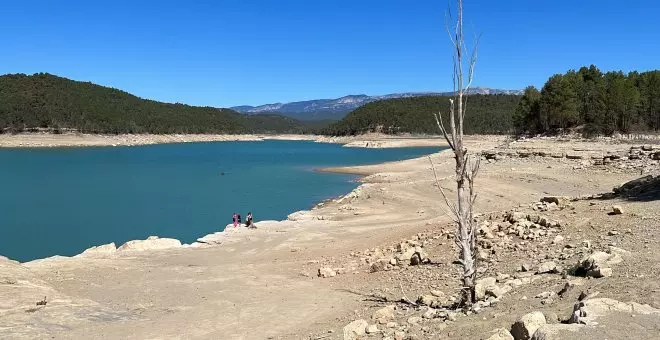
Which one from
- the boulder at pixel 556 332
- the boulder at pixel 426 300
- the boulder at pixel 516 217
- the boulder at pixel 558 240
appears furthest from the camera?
the boulder at pixel 516 217

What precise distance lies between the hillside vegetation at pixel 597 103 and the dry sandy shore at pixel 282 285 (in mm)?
56364

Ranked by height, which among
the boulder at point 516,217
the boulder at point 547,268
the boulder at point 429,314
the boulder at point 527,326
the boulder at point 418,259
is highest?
the boulder at point 527,326

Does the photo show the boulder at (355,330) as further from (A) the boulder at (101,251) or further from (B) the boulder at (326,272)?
(A) the boulder at (101,251)

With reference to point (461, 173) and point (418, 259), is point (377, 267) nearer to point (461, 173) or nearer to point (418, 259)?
point (418, 259)

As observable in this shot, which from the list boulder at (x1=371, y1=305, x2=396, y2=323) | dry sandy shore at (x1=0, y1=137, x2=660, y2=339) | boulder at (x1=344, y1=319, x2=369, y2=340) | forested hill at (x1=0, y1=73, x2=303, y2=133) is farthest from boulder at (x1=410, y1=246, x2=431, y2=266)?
forested hill at (x1=0, y1=73, x2=303, y2=133)

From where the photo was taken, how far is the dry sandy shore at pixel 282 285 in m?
8.76

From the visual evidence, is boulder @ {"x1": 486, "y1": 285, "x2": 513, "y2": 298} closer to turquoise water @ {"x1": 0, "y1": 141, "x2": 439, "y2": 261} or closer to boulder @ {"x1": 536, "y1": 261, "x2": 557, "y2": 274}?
boulder @ {"x1": 536, "y1": 261, "x2": 557, "y2": 274}

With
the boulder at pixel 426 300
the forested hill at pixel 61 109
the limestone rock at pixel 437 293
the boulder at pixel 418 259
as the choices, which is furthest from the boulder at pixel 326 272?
the forested hill at pixel 61 109

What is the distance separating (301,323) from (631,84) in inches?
2859

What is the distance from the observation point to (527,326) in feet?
20.6

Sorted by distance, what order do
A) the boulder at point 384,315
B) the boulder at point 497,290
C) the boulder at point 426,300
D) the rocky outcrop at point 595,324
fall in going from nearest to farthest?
the rocky outcrop at point 595,324 → the boulder at point 384,315 → the boulder at point 497,290 → the boulder at point 426,300

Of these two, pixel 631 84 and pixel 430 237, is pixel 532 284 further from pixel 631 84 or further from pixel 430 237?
pixel 631 84

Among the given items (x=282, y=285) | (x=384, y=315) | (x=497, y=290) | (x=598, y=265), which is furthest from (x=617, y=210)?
(x=282, y=285)

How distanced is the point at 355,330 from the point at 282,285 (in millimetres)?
6137
